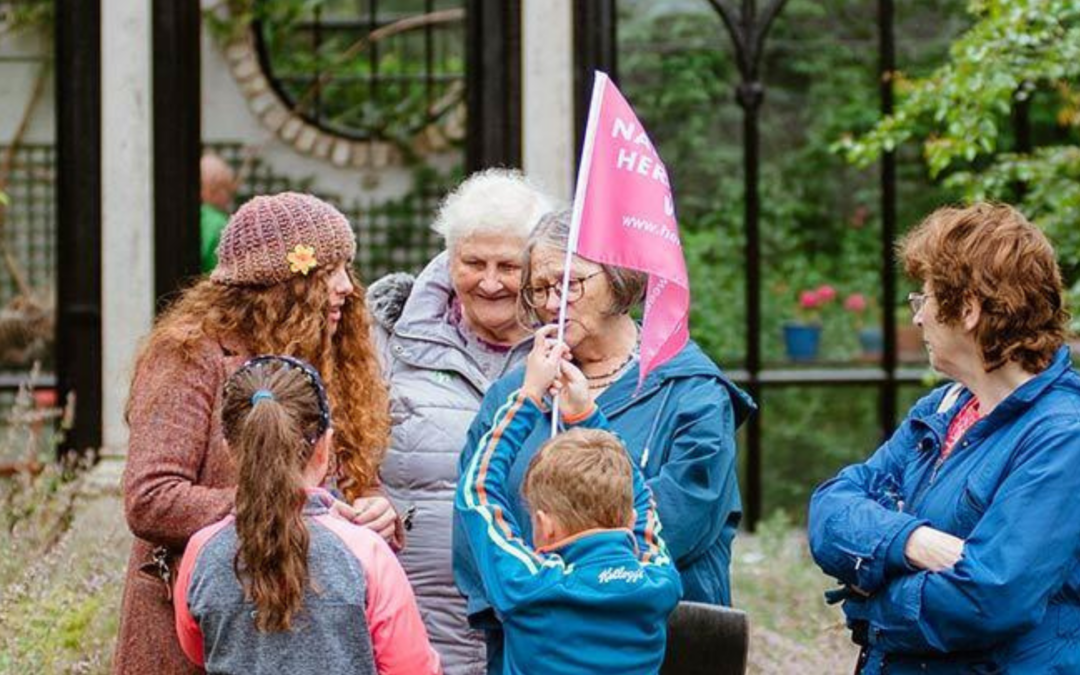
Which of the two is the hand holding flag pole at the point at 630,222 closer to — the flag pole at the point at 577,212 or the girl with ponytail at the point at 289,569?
the flag pole at the point at 577,212

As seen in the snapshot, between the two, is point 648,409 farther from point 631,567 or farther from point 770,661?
point 770,661

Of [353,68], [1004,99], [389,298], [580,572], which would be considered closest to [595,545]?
[580,572]

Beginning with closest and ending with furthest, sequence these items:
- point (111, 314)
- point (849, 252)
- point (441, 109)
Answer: point (111, 314) → point (849, 252) → point (441, 109)

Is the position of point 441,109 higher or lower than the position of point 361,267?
higher

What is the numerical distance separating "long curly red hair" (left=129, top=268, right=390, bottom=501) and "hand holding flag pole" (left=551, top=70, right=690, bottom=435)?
428mm

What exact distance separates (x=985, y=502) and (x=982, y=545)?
10 centimetres

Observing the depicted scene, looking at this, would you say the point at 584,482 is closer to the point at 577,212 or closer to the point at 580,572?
the point at 580,572

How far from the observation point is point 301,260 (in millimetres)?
3926

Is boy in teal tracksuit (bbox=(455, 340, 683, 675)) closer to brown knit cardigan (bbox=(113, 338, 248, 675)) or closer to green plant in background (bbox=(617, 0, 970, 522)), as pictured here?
brown knit cardigan (bbox=(113, 338, 248, 675))

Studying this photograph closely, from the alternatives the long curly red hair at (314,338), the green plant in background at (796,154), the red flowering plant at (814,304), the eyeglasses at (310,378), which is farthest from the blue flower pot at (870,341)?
the eyeglasses at (310,378)

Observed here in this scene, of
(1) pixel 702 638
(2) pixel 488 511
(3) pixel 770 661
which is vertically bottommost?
(3) pixel 770 661

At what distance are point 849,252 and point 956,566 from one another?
26.0 ft

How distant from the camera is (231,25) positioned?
38.9 feet

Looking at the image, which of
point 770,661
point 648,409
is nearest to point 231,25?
point 770,661
